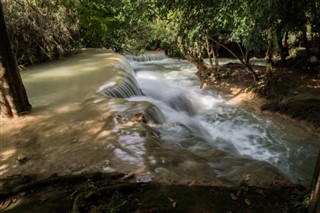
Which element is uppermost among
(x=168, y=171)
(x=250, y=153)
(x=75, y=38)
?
(x=75, y=38)

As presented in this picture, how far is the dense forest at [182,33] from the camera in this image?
691cm

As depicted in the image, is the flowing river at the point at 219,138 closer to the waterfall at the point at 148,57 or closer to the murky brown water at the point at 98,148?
the murky brown water at the point at 98,148

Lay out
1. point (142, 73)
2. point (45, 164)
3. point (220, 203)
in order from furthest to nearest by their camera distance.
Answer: point (142, 73) < point (45, 164) < point (220, 203)

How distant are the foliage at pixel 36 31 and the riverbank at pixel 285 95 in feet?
24.3

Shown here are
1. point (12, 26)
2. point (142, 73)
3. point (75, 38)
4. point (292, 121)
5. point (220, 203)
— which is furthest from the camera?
point (75, 38)

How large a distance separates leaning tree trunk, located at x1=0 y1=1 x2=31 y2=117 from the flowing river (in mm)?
2881

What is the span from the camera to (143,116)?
713cm

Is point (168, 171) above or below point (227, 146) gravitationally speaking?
above

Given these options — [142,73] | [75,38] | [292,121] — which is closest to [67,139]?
[292,121]

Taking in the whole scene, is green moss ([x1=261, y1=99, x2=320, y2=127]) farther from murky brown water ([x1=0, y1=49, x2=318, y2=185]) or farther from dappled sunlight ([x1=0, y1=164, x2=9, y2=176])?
dappled sunlight ([x1=0, y1=164, x2=9, y2=176])

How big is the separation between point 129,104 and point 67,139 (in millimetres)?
1933

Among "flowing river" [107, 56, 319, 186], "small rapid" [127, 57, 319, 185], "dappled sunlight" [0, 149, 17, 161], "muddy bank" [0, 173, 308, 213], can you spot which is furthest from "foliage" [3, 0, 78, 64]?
"muddy bank" [0, 173, 308, 213]

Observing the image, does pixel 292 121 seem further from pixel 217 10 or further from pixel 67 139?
pixel 67 139

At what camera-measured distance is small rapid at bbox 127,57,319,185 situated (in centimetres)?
611
